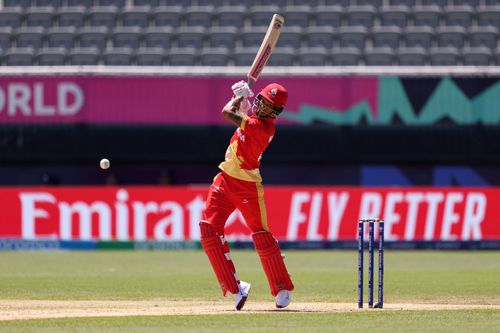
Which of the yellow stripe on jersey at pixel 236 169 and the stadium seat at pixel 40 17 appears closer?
the yellow stripe on jersey at pixel 236 169

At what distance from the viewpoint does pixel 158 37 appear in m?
25.3

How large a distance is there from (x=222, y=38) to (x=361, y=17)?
309cm

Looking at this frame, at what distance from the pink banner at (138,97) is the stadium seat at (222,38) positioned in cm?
145

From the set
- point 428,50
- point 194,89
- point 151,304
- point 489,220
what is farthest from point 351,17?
point 151,304

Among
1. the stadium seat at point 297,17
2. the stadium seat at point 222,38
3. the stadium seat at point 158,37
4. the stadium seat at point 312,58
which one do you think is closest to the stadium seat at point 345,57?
the stadium seat at point 312,58

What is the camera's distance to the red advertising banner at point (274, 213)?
22.5 meters

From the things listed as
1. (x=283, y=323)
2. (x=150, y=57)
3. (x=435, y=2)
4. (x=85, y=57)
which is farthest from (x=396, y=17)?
(x=283, y=323)

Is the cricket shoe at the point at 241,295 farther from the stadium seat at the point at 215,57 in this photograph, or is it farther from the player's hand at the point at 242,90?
the stadium seat at the point at 215,57

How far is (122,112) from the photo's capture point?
78.7 feet

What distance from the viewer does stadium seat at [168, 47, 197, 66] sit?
80.7ft

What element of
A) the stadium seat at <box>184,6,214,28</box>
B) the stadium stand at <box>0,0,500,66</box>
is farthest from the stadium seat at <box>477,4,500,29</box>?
the stadium seat at <box>184,6,214,28</box>

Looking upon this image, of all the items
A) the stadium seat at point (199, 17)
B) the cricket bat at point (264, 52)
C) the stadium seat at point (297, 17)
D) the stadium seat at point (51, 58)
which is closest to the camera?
the cricket bat at point (264, 52)

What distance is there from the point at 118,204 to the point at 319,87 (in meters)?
4.79

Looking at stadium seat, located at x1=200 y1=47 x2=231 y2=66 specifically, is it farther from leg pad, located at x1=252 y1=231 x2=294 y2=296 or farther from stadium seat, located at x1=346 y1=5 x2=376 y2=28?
leg pad, located at x1=252 y1=231 x2=294 y2=296
